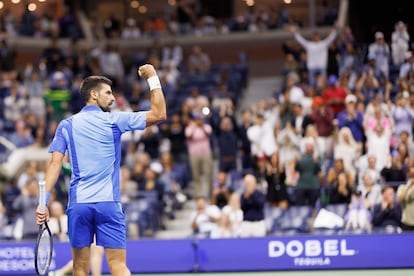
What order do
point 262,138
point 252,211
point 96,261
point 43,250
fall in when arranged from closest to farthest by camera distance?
point 43,250
point 96,261
point 252,211
point 262,138

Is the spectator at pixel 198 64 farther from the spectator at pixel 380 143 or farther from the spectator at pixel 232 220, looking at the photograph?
the spectator at pixel 232 220

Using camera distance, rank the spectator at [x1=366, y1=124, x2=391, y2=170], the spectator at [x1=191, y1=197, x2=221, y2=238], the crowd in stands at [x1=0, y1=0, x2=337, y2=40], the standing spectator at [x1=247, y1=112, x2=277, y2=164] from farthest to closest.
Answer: the crowd in stands at [x1=0, y1=0, x2=337, y2=40] → the standing spectator at [x1=247, y1=112, x2=277, y2=164] → the spectator at [x1=366, y1=124, x2=391, y2=170] → the spectator at [x1=191, y1=197, x2=221, y2=238]

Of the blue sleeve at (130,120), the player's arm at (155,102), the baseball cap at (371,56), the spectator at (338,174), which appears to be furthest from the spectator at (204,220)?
the player's arm at (155,102)

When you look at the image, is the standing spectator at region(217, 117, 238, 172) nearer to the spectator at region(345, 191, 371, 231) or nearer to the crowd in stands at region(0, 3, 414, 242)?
the crowd in stands at region(0, 3, 414, 242)

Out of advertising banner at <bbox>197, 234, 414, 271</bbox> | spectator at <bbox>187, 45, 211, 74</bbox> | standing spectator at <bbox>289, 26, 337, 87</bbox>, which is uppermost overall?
spectator at <bbox>187, 45, 211, 74</bbox>

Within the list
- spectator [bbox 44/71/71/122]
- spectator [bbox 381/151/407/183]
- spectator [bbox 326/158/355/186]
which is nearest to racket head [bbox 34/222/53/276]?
spectator [bbox 326/158/355/186]

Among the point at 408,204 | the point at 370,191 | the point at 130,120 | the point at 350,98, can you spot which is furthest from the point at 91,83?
the point at 350,98

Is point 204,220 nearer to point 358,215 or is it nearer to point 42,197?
point 358,215

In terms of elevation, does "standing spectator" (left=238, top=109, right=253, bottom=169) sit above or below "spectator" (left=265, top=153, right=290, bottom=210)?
above

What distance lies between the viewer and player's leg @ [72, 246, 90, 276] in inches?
307

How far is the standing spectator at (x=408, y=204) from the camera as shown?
14.0 m

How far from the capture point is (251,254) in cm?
1398

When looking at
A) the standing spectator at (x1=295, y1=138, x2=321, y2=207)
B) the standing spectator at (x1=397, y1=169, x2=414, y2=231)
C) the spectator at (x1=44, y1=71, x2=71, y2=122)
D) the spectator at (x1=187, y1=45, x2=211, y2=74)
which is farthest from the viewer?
the spectator at (x1=187, y1=45, x2=211, y2=74)

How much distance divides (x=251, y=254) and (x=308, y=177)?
2.15 m
